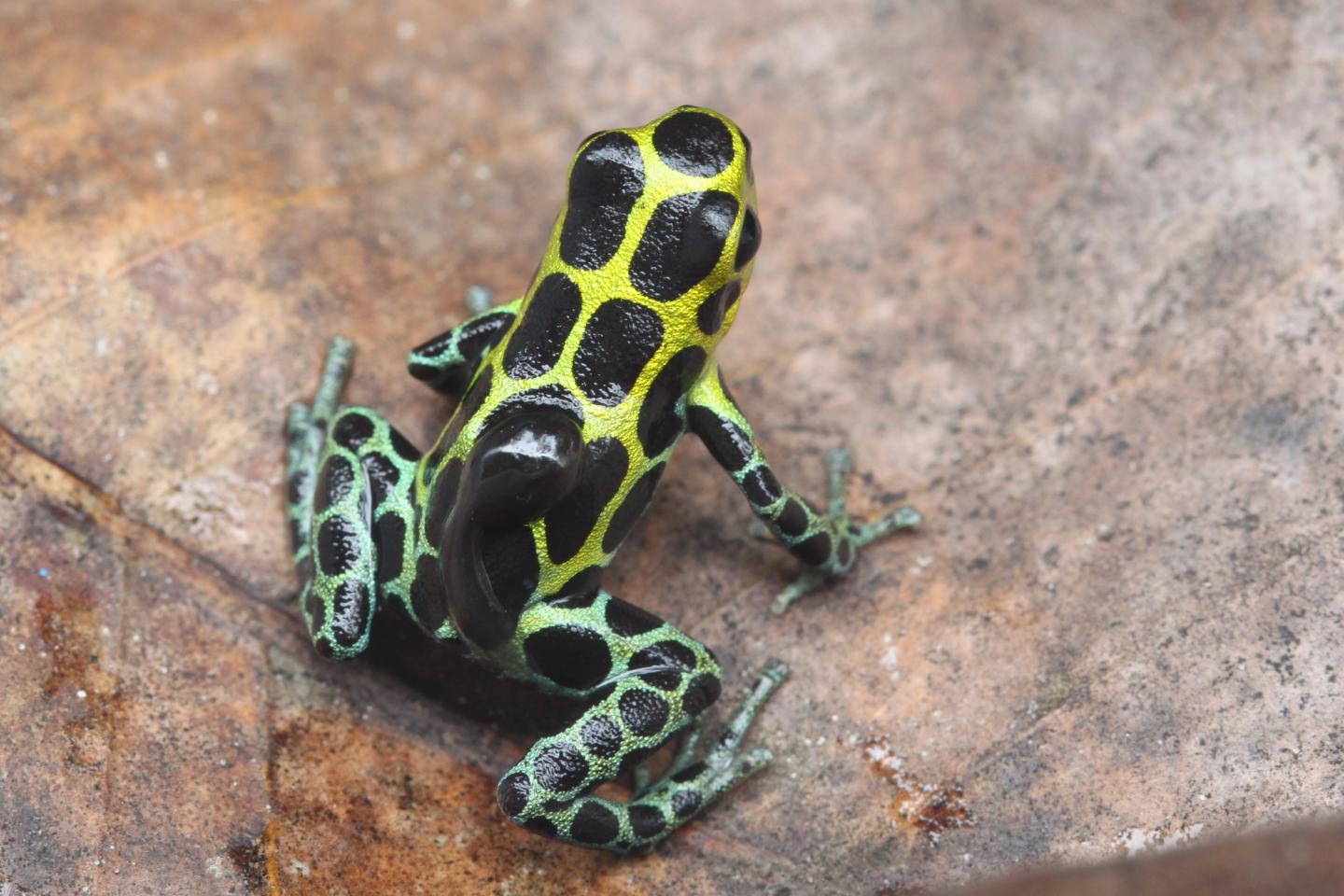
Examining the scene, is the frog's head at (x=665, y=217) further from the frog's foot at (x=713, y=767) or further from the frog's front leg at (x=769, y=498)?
the frog's foot at (x=713, y=767)

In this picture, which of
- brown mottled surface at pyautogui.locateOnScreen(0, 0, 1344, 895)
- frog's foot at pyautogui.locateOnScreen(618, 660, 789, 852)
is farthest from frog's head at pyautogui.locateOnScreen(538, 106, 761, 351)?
frog's foot at pyautogui.locateOnScreen(618, 660, 789, 852)

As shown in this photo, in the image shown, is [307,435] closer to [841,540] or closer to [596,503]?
[596,503]

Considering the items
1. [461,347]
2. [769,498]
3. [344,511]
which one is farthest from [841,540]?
[344,511]

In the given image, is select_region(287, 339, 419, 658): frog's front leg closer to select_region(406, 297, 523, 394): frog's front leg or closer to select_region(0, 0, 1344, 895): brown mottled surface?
select_region(0, 0, 1344, 895): brown mottled surface

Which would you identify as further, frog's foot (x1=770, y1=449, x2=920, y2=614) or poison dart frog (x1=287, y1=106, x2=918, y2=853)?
frog's foot (x1=770, y1=449, x2=920, y2=614)

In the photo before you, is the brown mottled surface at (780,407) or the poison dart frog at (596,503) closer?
the brown mottled surface at (780,407)

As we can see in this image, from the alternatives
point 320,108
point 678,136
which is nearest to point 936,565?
point 678,136

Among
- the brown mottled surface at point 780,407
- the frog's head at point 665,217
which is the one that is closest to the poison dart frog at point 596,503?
the frog's head at point 665,217
